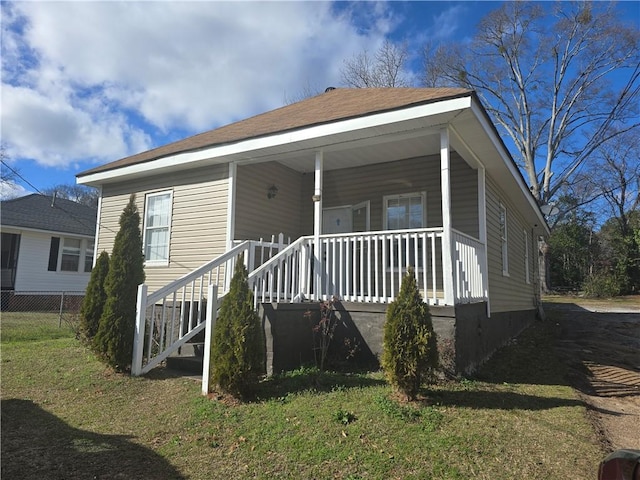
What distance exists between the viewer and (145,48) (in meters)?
8.82

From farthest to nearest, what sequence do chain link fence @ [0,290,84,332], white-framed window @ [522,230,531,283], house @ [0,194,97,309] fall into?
house @ [0,194,97,309]
chain link fence @ [0,290,84,332]
white-framed window @ [522,230,531,283]

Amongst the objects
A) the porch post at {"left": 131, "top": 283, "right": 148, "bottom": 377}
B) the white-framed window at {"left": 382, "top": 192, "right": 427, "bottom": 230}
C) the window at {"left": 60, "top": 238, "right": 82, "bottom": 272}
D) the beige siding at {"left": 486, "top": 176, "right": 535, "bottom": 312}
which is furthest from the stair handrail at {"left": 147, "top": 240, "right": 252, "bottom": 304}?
the window at {"left": 60, "top": 238, "right": 82, "bottom": 272}

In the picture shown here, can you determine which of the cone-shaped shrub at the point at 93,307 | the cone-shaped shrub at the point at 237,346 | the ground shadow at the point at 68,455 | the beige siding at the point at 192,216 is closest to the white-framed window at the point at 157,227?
the beige siding at the point at 192,216

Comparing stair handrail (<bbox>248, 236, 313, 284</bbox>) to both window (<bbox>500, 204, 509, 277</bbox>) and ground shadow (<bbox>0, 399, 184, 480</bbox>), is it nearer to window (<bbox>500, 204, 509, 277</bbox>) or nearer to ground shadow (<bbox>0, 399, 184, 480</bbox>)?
ground shadow (<bbox>0, 399, 184, 480</bbox>)

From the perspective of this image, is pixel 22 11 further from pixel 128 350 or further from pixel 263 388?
pixel 263 388

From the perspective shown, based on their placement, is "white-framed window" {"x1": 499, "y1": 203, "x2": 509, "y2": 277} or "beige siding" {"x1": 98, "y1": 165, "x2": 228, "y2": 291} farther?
"white-framed window" {"x1": 499, "y1": 203, "x2": 509, "y2": 277}

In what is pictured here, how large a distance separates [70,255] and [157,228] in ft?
38.4

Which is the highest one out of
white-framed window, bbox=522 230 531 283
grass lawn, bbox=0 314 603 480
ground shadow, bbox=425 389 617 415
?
white-framed window, bbox=522 230 531 283

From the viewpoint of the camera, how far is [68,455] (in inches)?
137

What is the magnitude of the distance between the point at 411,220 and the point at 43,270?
15.8 m

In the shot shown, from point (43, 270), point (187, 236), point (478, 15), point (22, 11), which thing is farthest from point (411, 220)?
point (478, 15)

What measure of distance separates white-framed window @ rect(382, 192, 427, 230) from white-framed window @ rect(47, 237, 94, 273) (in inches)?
600

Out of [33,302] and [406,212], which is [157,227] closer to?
[406,212]

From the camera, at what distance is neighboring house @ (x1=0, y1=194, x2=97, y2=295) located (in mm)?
16156
